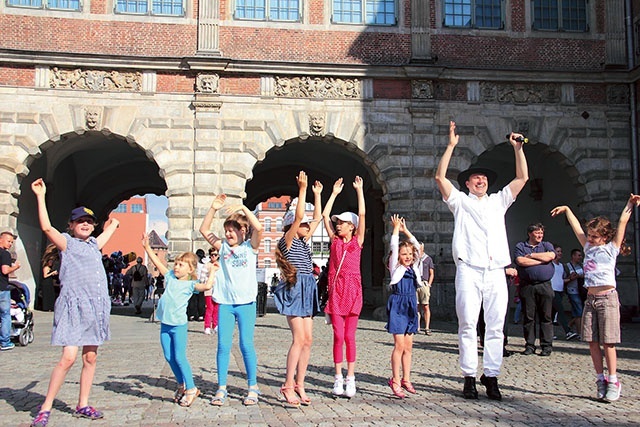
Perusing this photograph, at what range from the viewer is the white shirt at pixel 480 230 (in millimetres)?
6609

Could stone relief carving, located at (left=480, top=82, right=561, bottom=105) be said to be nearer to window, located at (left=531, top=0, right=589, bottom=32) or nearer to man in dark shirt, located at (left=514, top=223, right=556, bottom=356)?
window, located at (left=531, top=0, right=589, bottom=32)

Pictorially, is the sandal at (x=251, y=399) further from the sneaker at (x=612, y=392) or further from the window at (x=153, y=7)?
the window at (x=153, y=7)

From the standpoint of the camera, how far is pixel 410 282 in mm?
7156

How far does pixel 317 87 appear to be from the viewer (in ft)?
56.2

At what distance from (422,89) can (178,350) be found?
40.8 ft

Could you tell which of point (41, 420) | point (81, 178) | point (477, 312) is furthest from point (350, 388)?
point (81, 178)

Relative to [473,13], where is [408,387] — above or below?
below

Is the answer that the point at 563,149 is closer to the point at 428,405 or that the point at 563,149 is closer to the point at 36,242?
the point at 428,405

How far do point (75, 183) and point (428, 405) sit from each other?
67.2 feet

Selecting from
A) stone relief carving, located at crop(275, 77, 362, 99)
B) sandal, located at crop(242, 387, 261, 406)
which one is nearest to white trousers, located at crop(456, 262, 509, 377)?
sandal, located at crop(242, 387, 261, 406)

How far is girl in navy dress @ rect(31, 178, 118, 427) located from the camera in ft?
18.5

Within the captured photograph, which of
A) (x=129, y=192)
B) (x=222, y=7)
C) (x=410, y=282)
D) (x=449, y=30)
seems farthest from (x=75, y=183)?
(x=410, y=282)

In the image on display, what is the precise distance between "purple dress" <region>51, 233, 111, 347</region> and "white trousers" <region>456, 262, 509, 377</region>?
3.22 m

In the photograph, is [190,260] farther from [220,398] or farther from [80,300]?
[220,398]
